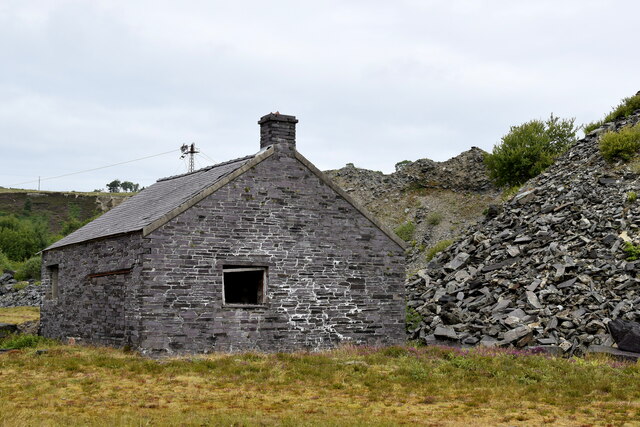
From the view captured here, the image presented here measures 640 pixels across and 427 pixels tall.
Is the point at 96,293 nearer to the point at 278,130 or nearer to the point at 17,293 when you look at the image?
the point at 278,130

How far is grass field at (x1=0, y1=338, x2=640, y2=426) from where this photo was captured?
12180 mm

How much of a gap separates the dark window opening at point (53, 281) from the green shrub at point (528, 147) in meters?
29.1

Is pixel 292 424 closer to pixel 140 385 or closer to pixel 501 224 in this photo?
pixel 140 385

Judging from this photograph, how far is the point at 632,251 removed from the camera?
74.6 feet

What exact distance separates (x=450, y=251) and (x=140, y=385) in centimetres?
1684

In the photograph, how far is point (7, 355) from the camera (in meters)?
19.5

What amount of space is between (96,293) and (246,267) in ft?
15.9

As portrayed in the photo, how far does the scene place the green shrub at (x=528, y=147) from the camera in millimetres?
44281

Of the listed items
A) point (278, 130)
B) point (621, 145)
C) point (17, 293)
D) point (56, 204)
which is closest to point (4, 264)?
point (17, 293)

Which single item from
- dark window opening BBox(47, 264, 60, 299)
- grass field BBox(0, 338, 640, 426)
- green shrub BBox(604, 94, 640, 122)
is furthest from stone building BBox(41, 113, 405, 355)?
green shrub BBox(604, 94, 640, 122)

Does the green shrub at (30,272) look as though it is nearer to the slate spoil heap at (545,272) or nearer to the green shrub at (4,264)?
the green shrub at (4,264)

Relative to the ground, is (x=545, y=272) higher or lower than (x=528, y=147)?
lower

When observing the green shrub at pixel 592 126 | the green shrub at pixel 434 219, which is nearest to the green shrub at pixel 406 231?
the green shrub at pixel 434 219

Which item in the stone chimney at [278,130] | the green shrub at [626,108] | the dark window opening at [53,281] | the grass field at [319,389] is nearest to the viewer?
the grass field at [319,389]
